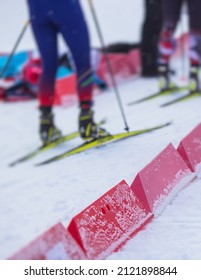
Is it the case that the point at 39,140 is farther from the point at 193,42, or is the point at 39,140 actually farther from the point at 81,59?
the point at 193,42

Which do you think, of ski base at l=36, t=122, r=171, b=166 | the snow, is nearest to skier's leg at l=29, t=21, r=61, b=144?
the snow

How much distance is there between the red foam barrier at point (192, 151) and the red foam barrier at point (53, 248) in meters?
0.75

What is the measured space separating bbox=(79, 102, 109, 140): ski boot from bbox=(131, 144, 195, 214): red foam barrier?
2.47ft

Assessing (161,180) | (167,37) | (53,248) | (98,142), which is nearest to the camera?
(53,248)

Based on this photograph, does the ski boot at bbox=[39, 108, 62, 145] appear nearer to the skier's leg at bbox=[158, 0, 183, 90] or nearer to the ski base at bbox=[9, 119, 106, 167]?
the ski base at bbox=[9, 119, 106, 167]

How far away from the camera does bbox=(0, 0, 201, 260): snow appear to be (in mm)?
1385

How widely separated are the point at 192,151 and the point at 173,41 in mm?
1989

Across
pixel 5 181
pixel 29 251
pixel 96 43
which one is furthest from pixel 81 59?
pixel 96 43

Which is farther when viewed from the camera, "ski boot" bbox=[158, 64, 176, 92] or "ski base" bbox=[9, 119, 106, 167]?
"ski boot" bbox=[158, 64, 176, 92]

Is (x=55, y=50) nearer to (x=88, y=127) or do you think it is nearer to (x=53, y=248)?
(x=88, y=127)

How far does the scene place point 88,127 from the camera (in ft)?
8.27

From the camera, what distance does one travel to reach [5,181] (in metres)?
2.21

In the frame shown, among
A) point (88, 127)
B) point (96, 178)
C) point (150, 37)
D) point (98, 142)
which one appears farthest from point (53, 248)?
point (150, 37)
